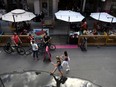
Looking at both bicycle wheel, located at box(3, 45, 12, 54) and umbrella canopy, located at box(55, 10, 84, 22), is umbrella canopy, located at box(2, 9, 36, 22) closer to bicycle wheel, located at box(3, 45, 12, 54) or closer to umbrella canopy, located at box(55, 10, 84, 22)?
bicycle wheel, located at box(3, 45, 12, 54)

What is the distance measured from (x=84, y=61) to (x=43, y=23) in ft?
23.0

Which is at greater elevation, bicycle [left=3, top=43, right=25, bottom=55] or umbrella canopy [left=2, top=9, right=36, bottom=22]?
umbrella canopy [left=2, top=9, right=36, bottom=22]

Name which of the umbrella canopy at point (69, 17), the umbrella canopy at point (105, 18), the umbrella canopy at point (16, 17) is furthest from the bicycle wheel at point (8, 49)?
the umbrella canopy at point (105, 18)

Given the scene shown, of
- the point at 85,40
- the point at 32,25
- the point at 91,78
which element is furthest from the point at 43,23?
the point at 91,78

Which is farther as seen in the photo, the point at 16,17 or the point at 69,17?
the point at 16,17

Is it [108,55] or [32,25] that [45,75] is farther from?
[32,25]

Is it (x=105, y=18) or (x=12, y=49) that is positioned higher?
(x=105, y=18)

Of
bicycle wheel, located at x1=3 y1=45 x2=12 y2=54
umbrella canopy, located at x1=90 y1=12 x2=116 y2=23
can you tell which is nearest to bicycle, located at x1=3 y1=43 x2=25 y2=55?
bicycle wheel, located at x1=3 y1=45 x2=12 y2=54

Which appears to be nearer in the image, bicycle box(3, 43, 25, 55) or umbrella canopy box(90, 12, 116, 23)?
bicycle box(3, 43, 25, 55)

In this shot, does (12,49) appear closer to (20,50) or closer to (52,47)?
(20,50)

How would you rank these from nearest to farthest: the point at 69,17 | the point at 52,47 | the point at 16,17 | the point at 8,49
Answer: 1. the point at 8,49
2. the point at 52,47
3. the point at 69,17
4. the point at 16,17

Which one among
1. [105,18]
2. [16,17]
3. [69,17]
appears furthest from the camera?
[105,18]

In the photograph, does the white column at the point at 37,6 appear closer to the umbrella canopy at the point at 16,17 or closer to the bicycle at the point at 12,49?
the umbrella canopy at the point at 16,17

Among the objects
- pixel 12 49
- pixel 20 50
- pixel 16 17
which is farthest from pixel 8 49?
pixel 16 17
